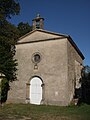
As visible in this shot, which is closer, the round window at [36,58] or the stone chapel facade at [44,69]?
the stone chapel facade at [44,69]

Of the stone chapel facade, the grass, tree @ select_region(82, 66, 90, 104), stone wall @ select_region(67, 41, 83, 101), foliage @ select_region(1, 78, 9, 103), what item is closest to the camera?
the grass

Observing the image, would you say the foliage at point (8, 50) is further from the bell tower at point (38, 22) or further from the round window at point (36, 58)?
the bell tower at point (38, 22)

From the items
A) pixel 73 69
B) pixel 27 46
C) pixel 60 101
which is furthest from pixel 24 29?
pixel 60 101

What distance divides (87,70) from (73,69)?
3.48 meters

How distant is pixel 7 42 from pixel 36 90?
19.8ft

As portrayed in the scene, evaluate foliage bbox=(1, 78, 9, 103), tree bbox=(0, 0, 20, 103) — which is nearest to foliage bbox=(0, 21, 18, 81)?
tree bbox=(0, 0, 20, 103)

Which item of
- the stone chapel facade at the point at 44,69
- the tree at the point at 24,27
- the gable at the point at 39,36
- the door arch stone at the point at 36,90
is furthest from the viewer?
the tree at the point at 24,27

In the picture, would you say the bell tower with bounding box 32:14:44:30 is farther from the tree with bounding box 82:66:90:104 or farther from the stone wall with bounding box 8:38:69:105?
the tree with bounding box 82:66:90:104

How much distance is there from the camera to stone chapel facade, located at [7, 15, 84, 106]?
21.5 m

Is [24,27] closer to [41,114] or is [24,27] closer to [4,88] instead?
[4,88]

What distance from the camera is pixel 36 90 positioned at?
22859 millimetres

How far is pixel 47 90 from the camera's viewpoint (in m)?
21.8

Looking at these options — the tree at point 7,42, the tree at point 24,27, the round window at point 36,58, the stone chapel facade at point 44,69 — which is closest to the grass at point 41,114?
the stone chapel facade at point 44,69

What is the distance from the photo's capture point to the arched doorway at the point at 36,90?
73.8 ft
